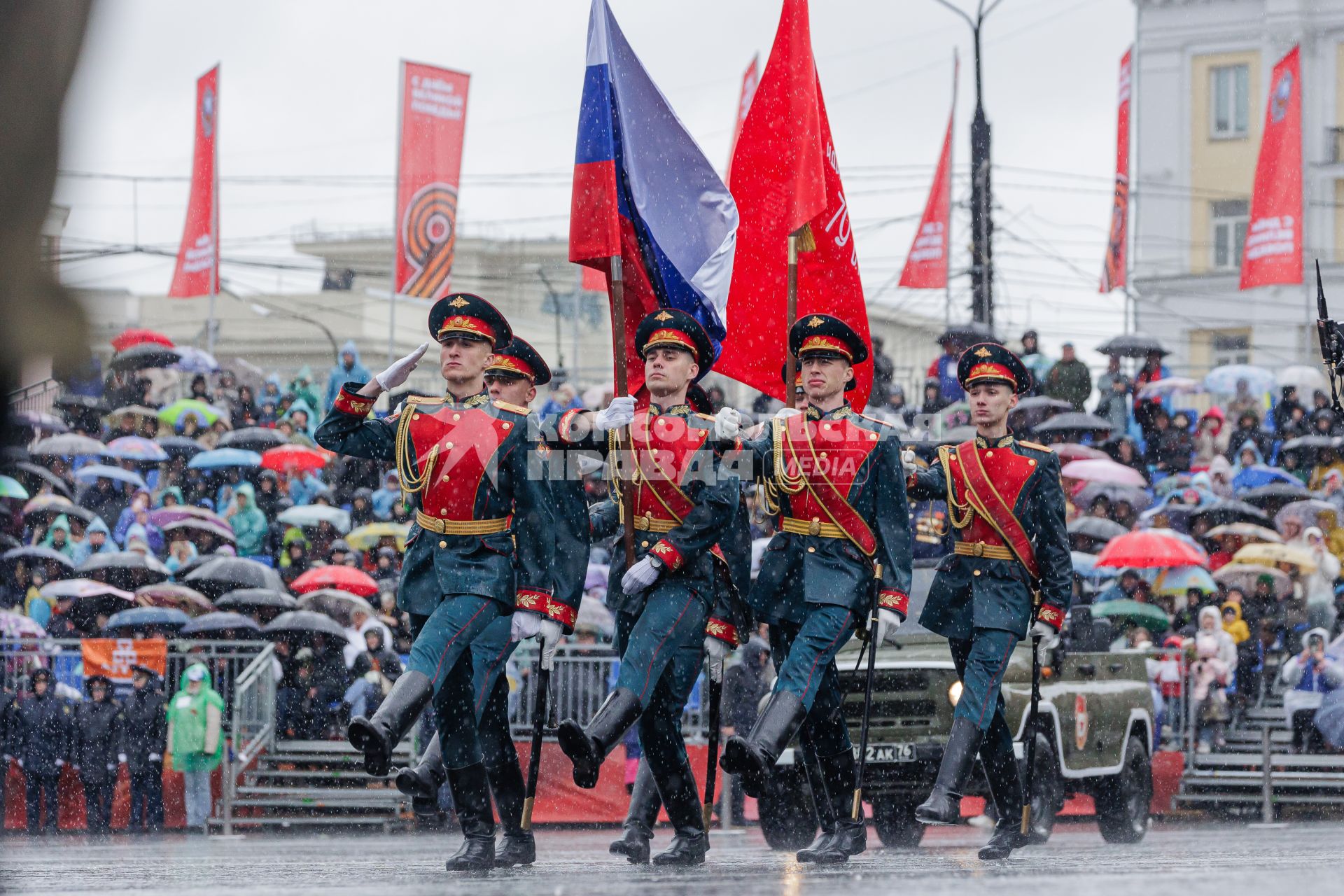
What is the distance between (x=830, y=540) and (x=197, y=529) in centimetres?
1162

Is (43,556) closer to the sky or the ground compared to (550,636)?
closer to the sky

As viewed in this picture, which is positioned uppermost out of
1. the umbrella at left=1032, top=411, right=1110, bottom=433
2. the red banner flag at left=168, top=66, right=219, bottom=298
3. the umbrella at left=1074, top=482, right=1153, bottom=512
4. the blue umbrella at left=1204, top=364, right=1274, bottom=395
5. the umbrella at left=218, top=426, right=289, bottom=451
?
the red banner flag at left=168, top=66, right=219, bottom=298

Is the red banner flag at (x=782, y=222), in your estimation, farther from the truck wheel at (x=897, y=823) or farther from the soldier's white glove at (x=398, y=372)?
the truck wheel at (x=897, y=823)

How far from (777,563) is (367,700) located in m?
8.32

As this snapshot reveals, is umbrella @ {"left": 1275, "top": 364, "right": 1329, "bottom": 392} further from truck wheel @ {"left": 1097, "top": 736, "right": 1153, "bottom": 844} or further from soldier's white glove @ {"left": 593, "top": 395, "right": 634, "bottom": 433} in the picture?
soldier's white glove @ {"left": 593, "top": 395, "right": 634, "bottom": 433}

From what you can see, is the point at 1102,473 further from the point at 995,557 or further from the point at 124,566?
the point at 995,557

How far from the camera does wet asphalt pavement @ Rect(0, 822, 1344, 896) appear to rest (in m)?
5.40

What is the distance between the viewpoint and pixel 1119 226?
3122 centimetres

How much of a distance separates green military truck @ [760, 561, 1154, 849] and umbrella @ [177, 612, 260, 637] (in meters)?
6.59

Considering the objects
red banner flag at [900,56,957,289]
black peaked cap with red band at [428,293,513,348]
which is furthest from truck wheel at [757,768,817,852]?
red banner flag at [900,56,957,289]

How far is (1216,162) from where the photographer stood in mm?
46219

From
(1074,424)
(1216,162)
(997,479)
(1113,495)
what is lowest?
(997,479)

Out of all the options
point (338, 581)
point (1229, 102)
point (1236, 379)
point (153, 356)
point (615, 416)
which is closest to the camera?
point (615, 416)

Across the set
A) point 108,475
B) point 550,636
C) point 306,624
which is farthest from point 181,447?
point 550,636
